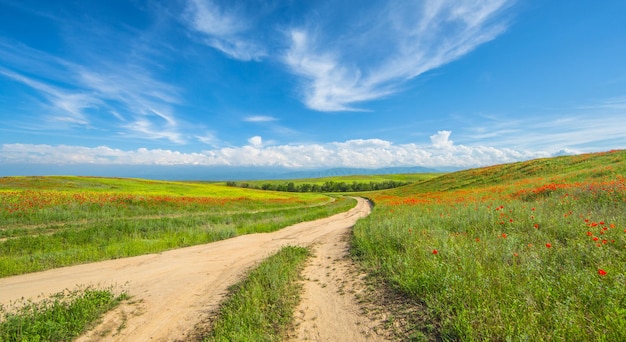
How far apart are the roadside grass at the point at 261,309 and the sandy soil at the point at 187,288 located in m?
0.32

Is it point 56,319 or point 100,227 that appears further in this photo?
point 100,227

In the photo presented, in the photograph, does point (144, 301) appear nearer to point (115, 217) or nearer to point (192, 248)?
point (192, 248)

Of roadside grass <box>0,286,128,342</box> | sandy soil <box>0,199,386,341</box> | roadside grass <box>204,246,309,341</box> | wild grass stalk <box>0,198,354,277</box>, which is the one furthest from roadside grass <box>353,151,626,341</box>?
wild grass stalk <box>0,198,354,277</box>

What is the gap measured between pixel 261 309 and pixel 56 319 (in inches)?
178

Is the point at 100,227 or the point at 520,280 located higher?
the point at 520,280

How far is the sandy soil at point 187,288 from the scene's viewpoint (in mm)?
5266

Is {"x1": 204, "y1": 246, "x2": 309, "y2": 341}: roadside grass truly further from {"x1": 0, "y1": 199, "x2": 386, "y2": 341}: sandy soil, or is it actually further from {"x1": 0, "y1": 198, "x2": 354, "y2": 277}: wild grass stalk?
{"x1": 0, "y1": 198, "x2": 354, "y2": 277}: wild grass stalk

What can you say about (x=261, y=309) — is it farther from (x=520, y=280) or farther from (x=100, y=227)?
(x=100, y=227)

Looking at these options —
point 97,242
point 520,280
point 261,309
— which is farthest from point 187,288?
point 97,242

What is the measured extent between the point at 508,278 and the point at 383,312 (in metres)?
2.39

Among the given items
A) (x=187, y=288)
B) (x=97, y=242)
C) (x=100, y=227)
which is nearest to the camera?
(x=187, y=288)

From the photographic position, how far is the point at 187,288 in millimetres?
7695

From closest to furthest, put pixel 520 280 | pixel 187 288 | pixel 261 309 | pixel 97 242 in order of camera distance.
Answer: pixel 520 280
pixel 261 309
pixel 187 288
pixel 97 242

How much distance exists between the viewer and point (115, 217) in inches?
917
